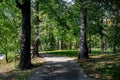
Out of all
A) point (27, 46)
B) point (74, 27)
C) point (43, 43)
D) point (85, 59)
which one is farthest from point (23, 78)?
point (43, 43)

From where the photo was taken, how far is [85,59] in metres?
22.5

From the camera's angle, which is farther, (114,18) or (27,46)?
(27,46)

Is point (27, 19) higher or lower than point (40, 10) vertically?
lower

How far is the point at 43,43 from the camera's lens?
2530 inches

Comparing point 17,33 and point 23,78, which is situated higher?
point 17,33

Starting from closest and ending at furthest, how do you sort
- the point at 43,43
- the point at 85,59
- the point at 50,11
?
the point at 85,59 < the point at 50,11 < the point at 43,43

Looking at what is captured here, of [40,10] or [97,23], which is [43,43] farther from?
[40,10]

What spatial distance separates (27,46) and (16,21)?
18.7 m

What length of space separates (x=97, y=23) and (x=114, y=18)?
21120mm

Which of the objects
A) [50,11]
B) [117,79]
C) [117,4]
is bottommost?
[117,79]

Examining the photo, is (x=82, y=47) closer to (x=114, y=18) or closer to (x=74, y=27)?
(x=114, y=18)

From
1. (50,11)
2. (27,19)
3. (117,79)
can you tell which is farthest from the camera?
(50,11)

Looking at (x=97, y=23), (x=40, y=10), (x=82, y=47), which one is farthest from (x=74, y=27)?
(x=82, y=47)

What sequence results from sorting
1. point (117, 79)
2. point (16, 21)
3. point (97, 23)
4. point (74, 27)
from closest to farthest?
point (117, 79)
point (97, 23)
point (16, 21)
point (74, 27)
